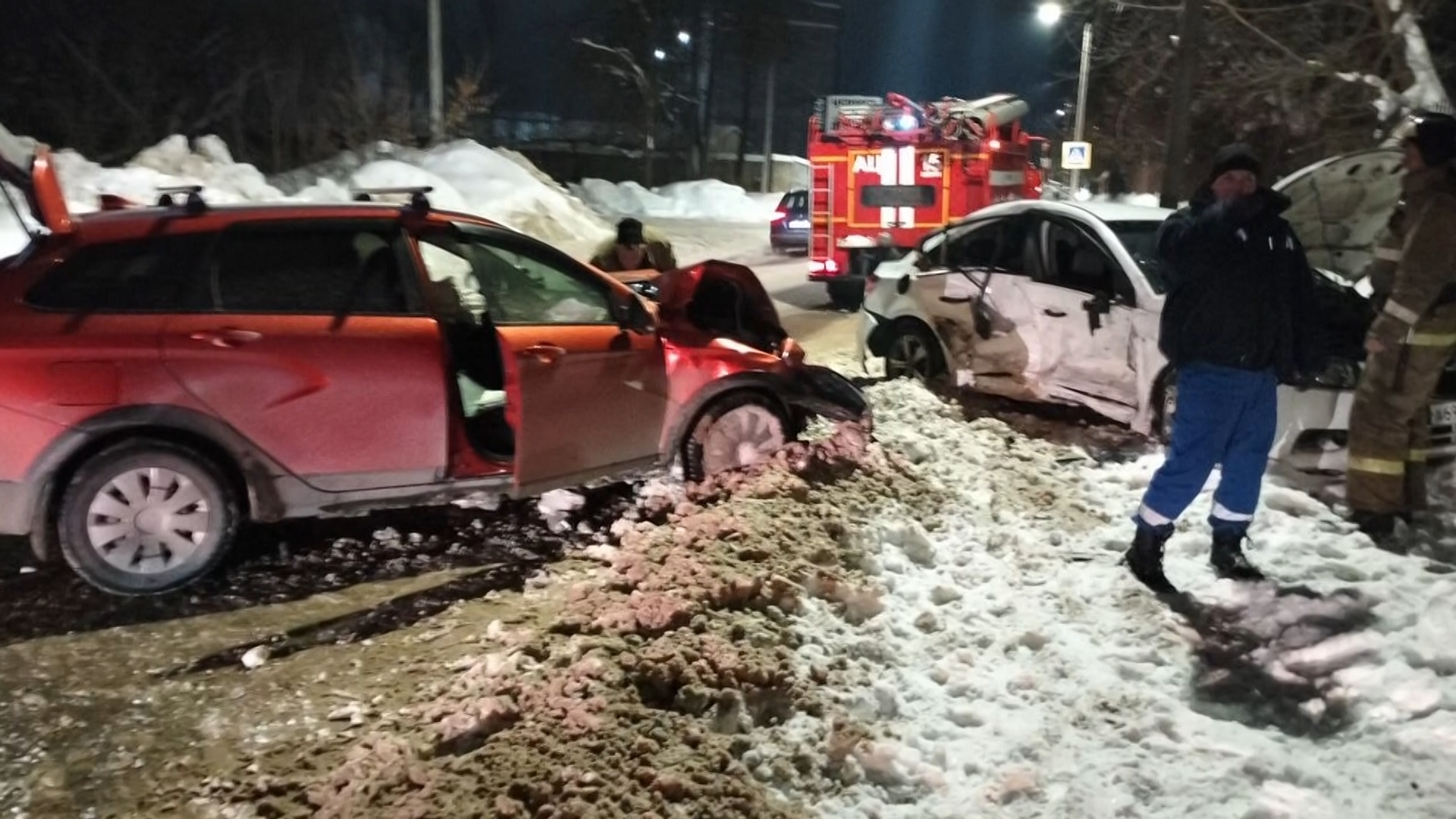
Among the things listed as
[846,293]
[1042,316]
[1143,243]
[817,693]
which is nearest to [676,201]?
[846,293]

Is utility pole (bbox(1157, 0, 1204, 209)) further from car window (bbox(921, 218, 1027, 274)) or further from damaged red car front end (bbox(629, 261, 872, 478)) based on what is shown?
damaged red car front end (bbox(629, 261, 872, 478))

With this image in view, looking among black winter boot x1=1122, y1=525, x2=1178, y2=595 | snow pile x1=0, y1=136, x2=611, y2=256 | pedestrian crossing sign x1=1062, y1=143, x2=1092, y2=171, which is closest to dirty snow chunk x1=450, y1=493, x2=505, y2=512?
black winter boot x1=1122, y1=525, x2=1178, y2=595

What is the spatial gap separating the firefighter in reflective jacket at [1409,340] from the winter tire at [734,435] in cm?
273

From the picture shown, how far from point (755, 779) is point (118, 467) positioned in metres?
2.91

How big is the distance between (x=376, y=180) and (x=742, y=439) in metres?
16.0

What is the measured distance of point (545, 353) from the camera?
4.89 meters

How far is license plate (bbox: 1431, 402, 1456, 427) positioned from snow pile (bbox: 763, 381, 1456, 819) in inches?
29.3

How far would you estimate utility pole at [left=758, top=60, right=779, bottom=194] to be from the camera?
4041 centimetres

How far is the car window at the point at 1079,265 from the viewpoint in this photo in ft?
21.9

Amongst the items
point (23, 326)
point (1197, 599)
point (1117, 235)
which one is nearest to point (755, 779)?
point (1197, 599)

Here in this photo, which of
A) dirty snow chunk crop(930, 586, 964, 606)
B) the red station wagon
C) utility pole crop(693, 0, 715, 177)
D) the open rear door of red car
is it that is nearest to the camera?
the red station wagon

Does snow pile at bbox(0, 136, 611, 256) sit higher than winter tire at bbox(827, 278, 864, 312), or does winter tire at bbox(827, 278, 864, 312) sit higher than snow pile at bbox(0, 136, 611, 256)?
snow pile at bbox(0, 136, 611, 256)

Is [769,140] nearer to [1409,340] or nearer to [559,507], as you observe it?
[559,507]

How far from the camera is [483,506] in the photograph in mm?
5754
